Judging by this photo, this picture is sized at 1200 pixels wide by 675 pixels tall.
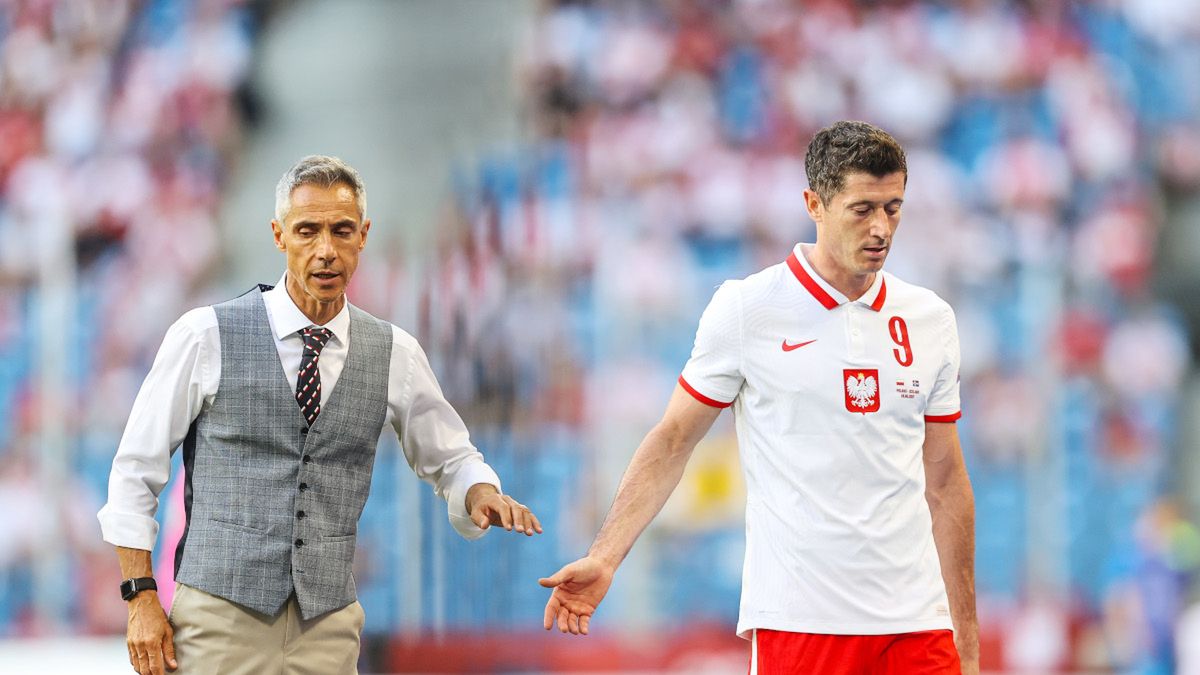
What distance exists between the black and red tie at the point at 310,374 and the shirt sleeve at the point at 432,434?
0.49 ft

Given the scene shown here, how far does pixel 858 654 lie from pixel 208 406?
1128 mm

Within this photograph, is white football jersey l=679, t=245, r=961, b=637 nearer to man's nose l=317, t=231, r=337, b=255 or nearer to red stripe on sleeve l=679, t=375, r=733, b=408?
red stripe on sleeve l=679, t=375, r=733, b=408

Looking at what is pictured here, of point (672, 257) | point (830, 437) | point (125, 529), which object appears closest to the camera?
point (125, 529)

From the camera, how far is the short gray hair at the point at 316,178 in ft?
8.64

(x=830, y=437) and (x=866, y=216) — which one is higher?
(x=866, y=216)

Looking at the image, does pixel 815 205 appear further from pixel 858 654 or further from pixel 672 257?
pixel 672 257

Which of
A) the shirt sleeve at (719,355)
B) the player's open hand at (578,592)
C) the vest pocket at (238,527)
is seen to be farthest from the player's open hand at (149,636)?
the shirt sleeve at (719,355)

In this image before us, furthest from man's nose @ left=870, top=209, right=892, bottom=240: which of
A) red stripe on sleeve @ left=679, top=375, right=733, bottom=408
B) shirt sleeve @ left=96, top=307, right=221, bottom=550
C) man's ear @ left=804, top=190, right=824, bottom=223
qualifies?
shirt sleeve @ left=96, top=307, right=221, bottom=550

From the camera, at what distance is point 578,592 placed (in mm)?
2668

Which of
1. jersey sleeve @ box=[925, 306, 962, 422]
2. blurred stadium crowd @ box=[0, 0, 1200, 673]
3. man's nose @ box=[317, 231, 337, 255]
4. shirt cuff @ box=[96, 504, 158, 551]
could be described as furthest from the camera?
blurred stadium crowd @ box=[0, 0, 1200, 673]

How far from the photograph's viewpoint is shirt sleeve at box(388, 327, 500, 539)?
9.01ft

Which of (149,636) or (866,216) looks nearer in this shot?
(149,636)

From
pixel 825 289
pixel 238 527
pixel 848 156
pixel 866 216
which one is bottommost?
pixel 238 527

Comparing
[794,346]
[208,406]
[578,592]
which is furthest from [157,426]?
[794,346]
